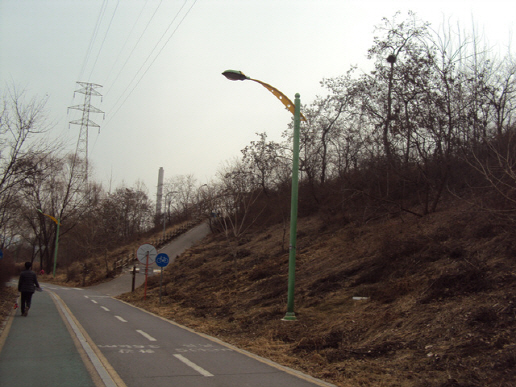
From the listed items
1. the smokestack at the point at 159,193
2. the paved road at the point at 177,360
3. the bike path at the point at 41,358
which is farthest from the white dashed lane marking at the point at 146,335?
the smokestack at the point at 159,193

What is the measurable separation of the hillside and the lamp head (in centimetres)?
676

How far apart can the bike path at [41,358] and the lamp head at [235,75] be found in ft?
25.1

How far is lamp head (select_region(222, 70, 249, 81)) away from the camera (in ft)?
39.3

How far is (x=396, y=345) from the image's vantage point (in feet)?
27.3

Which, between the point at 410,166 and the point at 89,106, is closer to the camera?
the point at 410,166

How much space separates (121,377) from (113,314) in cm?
999

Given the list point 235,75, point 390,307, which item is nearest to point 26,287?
point 235,75

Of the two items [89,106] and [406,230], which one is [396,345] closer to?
[406,230]

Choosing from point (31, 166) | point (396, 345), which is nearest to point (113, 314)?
point (31, 166)

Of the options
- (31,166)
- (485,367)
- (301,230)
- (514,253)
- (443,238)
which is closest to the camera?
(485,367)

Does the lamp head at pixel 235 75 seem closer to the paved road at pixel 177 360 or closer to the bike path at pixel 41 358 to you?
the paved road at pixel 177 360

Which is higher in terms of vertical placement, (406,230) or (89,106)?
(89,106)

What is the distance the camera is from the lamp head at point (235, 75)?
1198 cm

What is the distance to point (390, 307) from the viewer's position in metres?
10.4
